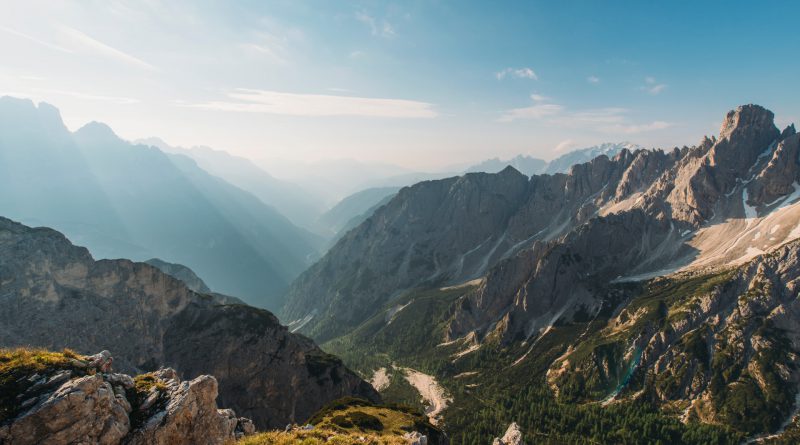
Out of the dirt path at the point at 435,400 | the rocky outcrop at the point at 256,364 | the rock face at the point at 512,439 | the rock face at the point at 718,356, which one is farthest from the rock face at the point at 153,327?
the rock face at the point at 718,356

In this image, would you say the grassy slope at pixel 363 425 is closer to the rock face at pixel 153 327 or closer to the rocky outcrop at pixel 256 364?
the rocky outcrop at pixel 256 364

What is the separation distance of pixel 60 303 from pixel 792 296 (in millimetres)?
283546

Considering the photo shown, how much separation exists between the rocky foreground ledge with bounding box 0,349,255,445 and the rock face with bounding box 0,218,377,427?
3247 inches

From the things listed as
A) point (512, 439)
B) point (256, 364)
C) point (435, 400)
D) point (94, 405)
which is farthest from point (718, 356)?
point (94, 405)

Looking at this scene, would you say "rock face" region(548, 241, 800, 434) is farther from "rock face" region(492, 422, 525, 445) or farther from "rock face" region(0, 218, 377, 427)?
"rock face" region(492, 422, 525, 445)

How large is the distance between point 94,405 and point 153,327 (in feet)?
387

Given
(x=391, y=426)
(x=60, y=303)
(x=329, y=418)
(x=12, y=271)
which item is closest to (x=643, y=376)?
(x=391, y=426)

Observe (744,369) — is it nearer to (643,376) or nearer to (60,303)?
(643,376)

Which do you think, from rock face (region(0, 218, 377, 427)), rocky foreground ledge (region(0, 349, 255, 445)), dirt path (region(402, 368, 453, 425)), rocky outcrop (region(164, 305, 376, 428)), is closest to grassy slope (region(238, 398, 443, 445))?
rocky foreground ledge (region(0, 349, 255, 445))

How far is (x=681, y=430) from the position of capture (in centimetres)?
14688

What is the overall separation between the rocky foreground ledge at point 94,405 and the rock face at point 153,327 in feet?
271

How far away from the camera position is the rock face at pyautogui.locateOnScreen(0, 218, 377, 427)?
345 ft

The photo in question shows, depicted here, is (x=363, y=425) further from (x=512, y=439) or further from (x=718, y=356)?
(x=718, y=356)

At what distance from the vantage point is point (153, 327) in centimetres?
12950
